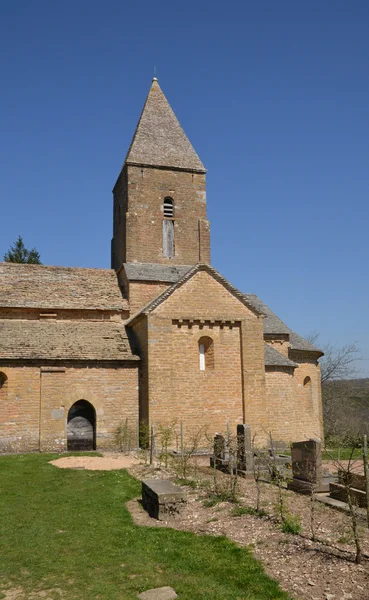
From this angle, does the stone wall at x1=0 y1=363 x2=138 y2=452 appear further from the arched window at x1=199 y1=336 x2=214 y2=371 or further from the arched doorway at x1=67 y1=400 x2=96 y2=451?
the arched window at x1=199 y1=336 x2=214 y2=371

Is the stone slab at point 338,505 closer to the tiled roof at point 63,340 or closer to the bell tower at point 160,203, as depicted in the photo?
the tiled roof at point 63,340

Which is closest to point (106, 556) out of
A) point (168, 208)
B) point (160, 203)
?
point (160, 203)

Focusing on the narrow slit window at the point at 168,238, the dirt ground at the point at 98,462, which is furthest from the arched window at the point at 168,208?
the dirt ground at the point at 98,462

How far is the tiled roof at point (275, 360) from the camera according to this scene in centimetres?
2522

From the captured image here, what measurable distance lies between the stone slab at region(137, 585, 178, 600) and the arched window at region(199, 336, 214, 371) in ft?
53.7

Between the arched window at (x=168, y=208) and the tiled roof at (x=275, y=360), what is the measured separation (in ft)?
31.3

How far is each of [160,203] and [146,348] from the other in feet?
34.2

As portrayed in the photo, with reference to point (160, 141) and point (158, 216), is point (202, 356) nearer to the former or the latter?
point (158, 216)

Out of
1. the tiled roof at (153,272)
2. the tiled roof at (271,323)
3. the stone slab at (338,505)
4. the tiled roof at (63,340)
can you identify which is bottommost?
the stone slab at (338,505)

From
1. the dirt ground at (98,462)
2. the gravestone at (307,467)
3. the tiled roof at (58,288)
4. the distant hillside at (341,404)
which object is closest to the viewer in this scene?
the gravestone at (307,467)

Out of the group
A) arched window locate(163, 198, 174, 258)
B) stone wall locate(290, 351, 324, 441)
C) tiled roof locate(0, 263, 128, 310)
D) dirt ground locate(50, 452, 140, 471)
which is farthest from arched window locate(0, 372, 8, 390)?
stone wall locate(290, 351, 324, 441)

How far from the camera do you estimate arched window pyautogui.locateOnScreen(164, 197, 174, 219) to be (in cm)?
2941

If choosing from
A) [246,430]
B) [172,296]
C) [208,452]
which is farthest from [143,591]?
[172,296]

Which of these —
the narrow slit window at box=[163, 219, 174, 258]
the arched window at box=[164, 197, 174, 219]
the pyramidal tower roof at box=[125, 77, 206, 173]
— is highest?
the pyramidal tower roof at box=[125, 77, 206, 173]
